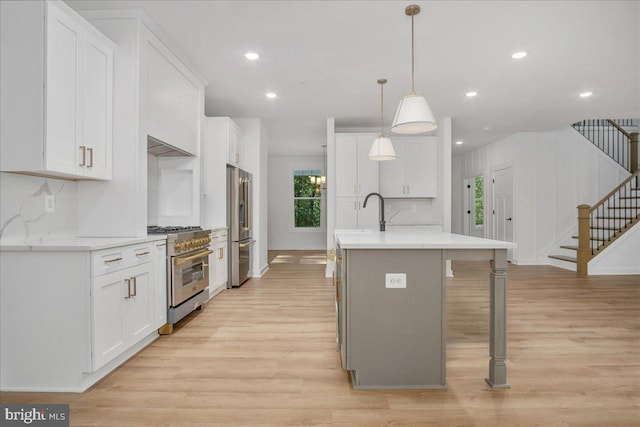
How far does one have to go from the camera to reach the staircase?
5930 mm

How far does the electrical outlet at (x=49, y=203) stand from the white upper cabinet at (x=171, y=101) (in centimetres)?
87

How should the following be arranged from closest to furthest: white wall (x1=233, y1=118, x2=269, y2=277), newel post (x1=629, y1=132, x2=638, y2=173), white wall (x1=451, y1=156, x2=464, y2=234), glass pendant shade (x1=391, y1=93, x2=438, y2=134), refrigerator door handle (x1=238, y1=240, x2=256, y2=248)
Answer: glass pendant shade (x1=391, y1=93, x2=438, y2=134)
refrigerator door handle (x1=238, y1=240, x2=256, y2=248)
white wall (x1=233, y1=118, x2=269, y2=277)
newel post (x1=629, y1=132, x2=638, y2=173)
white wall (x1=451, y1=156, x2=464, y2=234)

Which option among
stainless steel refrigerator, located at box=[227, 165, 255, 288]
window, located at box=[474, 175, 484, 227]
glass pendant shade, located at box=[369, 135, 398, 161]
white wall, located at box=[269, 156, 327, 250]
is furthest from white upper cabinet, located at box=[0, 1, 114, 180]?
window, located at box=[474, 175, 484, 227]

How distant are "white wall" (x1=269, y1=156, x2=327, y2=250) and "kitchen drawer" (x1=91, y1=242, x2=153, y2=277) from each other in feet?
23.3

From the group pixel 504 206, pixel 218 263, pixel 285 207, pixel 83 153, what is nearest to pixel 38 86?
pixel 83 153

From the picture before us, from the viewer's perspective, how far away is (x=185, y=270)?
3.21 metres

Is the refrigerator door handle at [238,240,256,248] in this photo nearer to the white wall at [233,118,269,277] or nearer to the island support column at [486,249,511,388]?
the white wall at [233,118,269,277]

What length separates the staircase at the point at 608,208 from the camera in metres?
5.93

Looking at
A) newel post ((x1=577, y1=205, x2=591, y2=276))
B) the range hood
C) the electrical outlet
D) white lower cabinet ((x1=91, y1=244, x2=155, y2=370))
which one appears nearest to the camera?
white lower cabinet ((x1=91, y1=244, x2=155, y2=370))

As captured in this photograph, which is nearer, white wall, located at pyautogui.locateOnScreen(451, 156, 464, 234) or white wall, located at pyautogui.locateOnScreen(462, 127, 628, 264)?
white wall, located at pyautogui.locateOnScreen(462, 127, 628, 264)

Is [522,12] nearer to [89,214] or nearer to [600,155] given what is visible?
[89,214]

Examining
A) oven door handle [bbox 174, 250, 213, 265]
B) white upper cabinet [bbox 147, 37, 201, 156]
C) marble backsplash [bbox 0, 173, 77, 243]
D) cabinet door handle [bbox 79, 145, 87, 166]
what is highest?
white upper cabinet [bbox 147, 37, 201, 156]

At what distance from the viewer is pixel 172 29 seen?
2.99 meters

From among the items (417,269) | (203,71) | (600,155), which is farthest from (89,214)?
(600,155)
